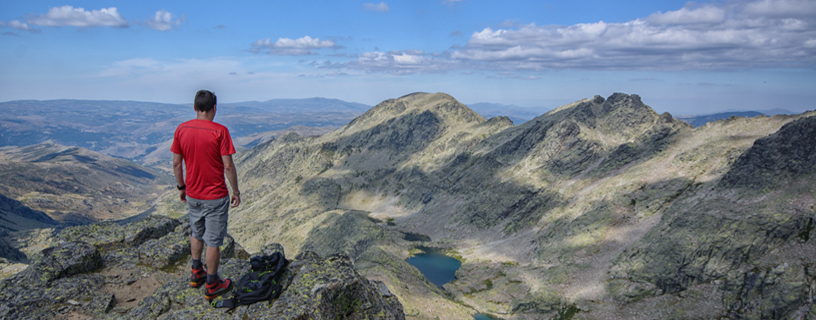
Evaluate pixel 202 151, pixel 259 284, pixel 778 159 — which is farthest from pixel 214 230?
pixel 778 159

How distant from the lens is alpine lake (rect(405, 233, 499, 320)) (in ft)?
387

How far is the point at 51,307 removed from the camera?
16.4 meters

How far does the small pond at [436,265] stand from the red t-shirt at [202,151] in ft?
349

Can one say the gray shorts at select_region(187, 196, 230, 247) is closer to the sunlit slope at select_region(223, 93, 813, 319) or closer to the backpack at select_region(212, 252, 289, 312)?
the backpack at select_region(212, 252, 289, 312)

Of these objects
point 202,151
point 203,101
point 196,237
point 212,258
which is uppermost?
point 203,101

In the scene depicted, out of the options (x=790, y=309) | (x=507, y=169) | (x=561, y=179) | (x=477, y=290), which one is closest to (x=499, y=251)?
(x=477, y=290)

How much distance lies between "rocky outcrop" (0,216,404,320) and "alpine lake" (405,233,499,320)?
96.3 metres

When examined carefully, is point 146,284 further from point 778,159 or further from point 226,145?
point 778,159

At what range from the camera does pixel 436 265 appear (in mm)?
129250

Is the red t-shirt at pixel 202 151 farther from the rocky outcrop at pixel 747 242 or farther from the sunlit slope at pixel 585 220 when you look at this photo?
the rocky outcrop at pixel 747 242

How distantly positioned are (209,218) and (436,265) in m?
121

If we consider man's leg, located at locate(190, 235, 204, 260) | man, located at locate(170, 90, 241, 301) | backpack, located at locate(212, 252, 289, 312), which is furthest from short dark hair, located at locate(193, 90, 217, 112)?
backpack, located at locate(212, 252, 289, 312)

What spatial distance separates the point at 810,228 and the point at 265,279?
3614 inches

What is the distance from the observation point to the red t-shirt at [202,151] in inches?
507
